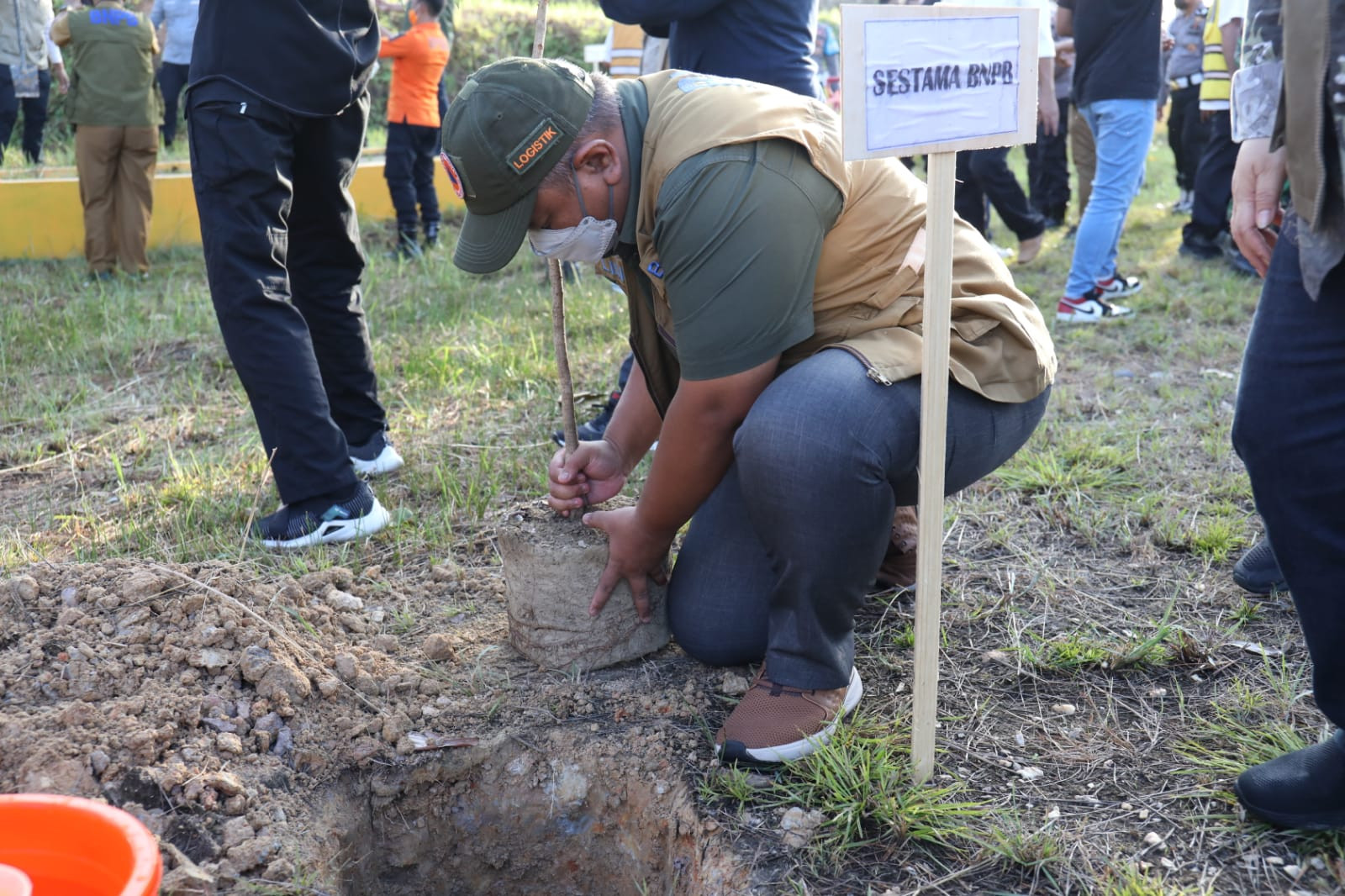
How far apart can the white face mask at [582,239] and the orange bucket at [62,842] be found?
1.10 m

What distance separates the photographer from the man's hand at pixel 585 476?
2.29m

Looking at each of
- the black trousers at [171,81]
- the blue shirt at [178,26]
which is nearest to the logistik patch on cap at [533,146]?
the blue shirt at [178,26]

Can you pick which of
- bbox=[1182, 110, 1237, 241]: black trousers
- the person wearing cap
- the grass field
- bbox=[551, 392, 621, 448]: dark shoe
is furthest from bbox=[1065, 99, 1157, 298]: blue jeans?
the person wearing cap

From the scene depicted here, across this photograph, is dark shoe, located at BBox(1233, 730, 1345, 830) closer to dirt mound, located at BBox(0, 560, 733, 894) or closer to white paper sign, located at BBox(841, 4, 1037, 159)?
dirt mound, located at BBox(0, 560, 733, 894)

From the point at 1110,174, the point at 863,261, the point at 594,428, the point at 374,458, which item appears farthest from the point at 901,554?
the point at 1110,174

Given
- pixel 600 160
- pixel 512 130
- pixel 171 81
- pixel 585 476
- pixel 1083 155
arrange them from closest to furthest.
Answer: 1. pixel 512 130
2. pixel 600 160
3. pixel 585 476
4. pixel 1083 155
5. pixel 171 81

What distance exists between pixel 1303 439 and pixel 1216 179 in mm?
5218

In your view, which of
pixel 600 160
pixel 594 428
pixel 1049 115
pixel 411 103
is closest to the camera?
pixel 600 160

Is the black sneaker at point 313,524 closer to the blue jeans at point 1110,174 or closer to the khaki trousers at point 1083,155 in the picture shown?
the blue jeans at point 1110,174

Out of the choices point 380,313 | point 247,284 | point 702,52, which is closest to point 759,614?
point 247,284

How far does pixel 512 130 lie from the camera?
1.77 m

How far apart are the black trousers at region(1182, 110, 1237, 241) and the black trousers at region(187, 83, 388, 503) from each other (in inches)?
189

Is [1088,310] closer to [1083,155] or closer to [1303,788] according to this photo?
[1083,155]

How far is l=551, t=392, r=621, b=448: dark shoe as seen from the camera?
11.7 ft
